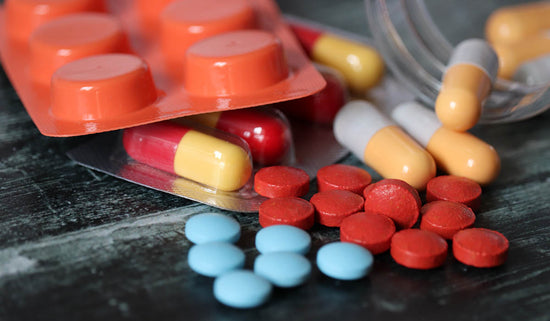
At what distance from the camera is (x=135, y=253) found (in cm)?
119

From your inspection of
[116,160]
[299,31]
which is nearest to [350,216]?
[116,160]

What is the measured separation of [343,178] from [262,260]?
1.08 feet

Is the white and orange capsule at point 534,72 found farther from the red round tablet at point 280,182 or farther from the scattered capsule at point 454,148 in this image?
the red round tablet at point 280,182

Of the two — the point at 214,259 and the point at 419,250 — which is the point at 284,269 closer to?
the point at 214,259

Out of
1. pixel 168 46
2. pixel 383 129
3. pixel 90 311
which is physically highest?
pixel 168 46

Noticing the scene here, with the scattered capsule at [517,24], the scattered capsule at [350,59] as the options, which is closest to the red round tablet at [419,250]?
the scattered capsule at [350,59]

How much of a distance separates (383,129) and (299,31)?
0.58 m

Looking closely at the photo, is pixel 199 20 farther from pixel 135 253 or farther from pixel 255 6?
pixel 135 253

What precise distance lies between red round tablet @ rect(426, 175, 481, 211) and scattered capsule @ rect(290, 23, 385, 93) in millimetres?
509

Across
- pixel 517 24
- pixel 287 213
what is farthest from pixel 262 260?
pixel 517 24

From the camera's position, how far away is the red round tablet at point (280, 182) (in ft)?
4.34

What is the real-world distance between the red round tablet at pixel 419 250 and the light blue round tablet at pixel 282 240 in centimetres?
15

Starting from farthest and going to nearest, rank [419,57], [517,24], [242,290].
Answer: [517,24]
[419,57]
[242,290]

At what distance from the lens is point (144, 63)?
4.68ft
